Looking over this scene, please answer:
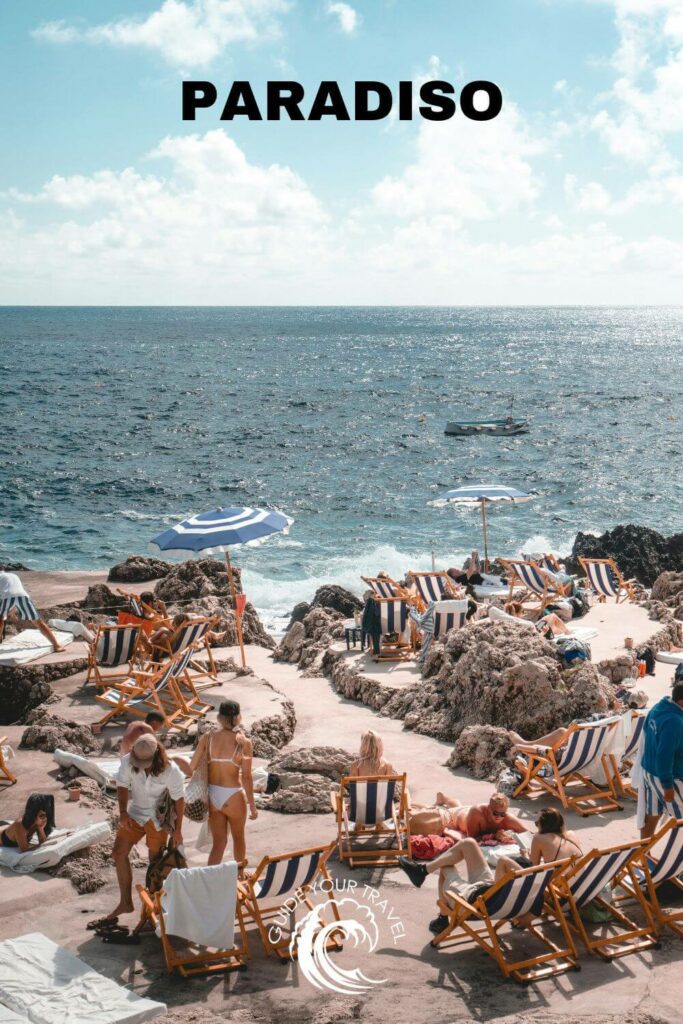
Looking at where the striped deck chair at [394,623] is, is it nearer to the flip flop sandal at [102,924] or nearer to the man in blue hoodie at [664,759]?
the man in blue hoodie at [664,759]

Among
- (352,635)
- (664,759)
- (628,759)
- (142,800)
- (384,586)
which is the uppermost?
(664,759)

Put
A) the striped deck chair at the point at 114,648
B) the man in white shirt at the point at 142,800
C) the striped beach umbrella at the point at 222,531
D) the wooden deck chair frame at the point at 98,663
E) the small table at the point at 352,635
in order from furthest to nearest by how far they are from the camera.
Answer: the small table at the point at 352,635, the striped beach umbrella at the point at 222,531, the striped deck chair at the point at 114,648, the wooden deck chair frame at the point at 98,663, the man in white shirt at the point at 142,800

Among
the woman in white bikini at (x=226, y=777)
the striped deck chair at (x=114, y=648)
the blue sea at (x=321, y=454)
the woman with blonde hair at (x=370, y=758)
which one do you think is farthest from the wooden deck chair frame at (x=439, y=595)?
the woman in white bikini at (x=226, y=777)

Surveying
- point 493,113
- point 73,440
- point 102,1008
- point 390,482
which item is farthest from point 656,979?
point 73,440

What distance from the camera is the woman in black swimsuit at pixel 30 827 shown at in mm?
7559

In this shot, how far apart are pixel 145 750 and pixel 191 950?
131cm

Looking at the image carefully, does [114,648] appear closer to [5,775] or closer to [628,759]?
[5,775]

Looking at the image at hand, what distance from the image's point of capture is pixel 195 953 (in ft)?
20.6

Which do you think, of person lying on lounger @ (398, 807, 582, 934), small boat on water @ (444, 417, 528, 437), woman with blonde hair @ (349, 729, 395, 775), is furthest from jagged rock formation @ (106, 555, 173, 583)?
small boat on water @ (444, 417, 528, 437)

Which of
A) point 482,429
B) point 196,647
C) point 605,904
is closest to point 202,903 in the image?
point 605,904

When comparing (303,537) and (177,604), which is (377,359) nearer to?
(303,537)

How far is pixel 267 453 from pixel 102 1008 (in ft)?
178

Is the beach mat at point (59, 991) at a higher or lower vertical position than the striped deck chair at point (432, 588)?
higher

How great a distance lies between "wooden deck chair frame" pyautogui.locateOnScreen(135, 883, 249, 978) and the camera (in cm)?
610
